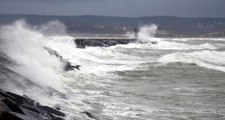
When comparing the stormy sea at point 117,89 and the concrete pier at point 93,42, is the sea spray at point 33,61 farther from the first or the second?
the concrete pier at point 93,42

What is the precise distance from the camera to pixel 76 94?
1812 cm

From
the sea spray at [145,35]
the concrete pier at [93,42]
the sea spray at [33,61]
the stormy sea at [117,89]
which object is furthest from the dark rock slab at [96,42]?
the stormy sea at [117,89]

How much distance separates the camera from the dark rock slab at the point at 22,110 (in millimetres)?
10439

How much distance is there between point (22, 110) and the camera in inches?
452

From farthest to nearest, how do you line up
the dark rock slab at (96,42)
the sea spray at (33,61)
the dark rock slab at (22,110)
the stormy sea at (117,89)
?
1. the dark rock slab at (96,42)
2. the sea spray at (33,61)
3. the stormy sea at (117,89)
4. the dark rock slab at (22,110)

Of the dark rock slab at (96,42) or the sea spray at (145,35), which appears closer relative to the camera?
the dark rock slab at (96,42)

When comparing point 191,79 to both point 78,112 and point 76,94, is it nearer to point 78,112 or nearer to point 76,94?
point 76,94

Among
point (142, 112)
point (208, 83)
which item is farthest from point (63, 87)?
point (208, 83)

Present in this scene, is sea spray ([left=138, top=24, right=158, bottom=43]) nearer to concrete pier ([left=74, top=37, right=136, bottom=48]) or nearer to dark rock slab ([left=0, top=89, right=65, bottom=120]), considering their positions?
concrete pier ([left=74, top=37, right=136, bottom=48])

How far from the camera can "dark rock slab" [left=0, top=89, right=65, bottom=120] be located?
10.4m

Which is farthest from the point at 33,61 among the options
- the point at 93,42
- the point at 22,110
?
the point at 93,42

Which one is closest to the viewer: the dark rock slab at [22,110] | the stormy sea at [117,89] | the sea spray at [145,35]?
the dark rock slab at [22,110]

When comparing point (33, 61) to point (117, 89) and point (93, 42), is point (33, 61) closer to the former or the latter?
point (117, 89)

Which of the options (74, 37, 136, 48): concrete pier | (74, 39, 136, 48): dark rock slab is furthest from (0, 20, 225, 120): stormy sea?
(74, 37, 136, 48): concrete pier
